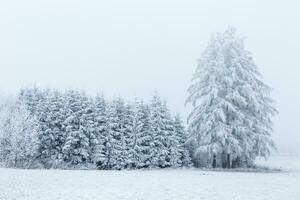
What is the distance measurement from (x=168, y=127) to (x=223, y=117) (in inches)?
634

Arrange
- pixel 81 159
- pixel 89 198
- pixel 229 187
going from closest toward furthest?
pixel 89 198 < pixel 229 187 < pixel 81 159

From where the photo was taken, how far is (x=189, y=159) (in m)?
60.9

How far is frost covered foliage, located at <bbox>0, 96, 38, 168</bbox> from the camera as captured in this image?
5688 centimetres

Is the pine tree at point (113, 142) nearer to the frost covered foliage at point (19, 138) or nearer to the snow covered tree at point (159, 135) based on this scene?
the snow covered tree at point (159, 135)

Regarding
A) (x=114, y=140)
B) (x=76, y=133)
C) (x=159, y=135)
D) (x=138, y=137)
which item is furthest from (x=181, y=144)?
(x=76, y=133)

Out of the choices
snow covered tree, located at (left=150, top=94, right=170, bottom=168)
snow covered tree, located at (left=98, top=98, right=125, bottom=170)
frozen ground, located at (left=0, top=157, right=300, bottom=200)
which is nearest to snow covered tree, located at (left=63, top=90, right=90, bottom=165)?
snow covered tree, located at (left=98, top=98, right=125, bottom=170)

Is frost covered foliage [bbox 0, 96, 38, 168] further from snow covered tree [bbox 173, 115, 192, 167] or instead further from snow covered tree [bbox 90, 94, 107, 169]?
snow covered tree [bbox 173, 115, 192, 167]

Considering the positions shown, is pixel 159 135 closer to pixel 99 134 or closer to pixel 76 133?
pixel 99 134

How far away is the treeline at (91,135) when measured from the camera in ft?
191

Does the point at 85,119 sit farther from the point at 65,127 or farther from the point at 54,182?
the point at 54,182

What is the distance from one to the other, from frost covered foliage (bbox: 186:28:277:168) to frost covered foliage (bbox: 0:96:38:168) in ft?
66.2

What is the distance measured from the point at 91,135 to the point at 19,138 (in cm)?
894

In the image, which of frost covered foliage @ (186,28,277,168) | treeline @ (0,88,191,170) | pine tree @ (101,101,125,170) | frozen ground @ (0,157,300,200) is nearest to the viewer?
frozen ground @ (0,157,300,200)

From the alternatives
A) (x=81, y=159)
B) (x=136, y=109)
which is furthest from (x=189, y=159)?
(x=81, y=159)
